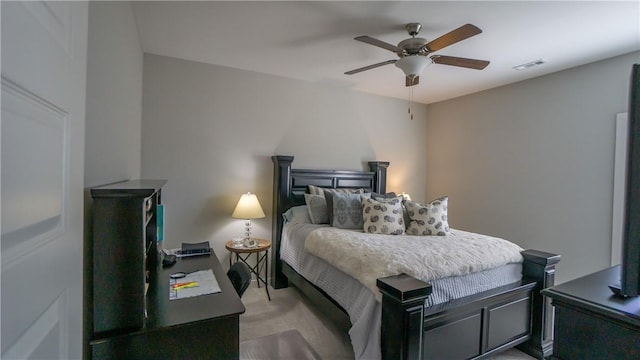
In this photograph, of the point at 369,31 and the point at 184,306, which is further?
the point at 369,31

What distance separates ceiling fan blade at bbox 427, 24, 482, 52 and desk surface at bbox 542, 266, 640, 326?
5.09 ft

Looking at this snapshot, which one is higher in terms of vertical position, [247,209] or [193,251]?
[247,209]

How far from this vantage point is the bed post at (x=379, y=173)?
4.29 meters

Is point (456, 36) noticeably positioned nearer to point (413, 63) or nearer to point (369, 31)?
point (413, 63)

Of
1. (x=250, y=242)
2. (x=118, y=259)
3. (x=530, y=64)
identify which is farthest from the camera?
(x=250, y=242)

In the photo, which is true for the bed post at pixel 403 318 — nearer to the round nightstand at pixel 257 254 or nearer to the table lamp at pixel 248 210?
the round nightstand at pixel 257 254

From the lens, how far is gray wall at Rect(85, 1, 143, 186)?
3.78ft

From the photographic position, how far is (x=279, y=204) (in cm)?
350

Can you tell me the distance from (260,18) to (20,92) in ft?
7.29

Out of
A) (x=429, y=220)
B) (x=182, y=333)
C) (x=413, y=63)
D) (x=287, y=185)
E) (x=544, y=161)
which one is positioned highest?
(x=413, y=63)

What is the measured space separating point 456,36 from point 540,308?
219 cm

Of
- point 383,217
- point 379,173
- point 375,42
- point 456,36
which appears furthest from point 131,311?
point 379,173

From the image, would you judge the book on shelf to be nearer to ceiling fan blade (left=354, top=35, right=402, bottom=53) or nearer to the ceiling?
the ceiling

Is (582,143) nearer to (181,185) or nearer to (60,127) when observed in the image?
(60,127)
